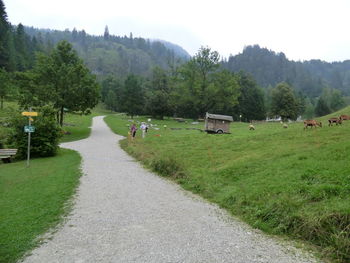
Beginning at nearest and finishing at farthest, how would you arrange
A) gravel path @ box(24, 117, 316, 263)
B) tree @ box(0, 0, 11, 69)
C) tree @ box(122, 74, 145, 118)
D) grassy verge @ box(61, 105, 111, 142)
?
gravel path @ box(24, 117, 316, 263) < grassy verge @ box(61, 105, 111, 142) < tree @ box(122, 74, 145, 118) < tree @ box(0, 0, 11, 69)

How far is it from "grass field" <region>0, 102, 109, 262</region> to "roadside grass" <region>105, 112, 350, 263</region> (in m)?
4.67

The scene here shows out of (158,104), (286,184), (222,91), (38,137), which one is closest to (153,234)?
(286,184)

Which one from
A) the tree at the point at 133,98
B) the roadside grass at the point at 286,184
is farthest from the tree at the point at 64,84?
the tree at the point at 133,98

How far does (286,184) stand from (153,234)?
15.4ft

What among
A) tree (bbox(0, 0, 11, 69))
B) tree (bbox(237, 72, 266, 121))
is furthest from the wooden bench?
tree (bbox(0, 0, 11, 69))

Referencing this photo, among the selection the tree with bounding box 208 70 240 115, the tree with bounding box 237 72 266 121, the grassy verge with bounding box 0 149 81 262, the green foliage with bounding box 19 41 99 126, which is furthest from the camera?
the tree with bounding box 237 72 266 121

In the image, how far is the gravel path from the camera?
17.8 ft

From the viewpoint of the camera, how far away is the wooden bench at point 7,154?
65.6 ft

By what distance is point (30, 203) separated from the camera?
9.07 meters

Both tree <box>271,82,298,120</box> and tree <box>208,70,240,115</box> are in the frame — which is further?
tree <box>271,82,298,120</box>

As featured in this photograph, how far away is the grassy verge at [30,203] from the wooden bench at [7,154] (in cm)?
460

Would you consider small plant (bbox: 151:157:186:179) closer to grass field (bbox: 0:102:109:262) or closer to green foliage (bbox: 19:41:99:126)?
grass field (bbox: 0:102:109:262)

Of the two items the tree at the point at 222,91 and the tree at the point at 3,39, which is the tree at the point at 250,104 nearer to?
the tree at the point at 222,91

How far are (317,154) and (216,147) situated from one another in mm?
7559
